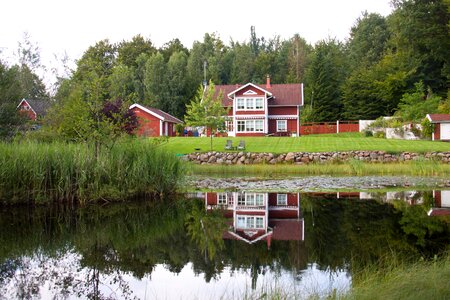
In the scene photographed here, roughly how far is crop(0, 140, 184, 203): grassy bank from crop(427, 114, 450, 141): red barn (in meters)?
28.9

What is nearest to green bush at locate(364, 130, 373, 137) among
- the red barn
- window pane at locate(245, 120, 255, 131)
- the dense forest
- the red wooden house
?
the dense forest

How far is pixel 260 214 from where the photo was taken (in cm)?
1094

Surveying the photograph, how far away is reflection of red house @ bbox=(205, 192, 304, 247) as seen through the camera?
8.70 metres

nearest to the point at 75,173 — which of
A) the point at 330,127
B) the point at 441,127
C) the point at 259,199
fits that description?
the point at 259,199

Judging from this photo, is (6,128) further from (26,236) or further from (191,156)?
(26,236)

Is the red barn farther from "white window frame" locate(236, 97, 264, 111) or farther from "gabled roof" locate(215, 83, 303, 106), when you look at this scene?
"white window frame" locate(236, 97, 264, 111)

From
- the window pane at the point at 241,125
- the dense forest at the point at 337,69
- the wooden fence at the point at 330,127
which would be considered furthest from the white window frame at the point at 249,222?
the wooden fence at the point at 330,127

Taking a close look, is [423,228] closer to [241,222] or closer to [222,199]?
[241,222]

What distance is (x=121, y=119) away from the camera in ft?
48.9

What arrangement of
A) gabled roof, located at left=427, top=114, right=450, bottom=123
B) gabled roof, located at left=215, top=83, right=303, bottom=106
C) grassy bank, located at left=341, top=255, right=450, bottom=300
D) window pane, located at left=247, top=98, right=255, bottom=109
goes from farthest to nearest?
gabled roof, located at left=215, top=83, right=303, bottom=106 → window pane, located at left=247, top=98, right=255, bottom=109 → gabled roof, located at left=427, top=114, right=450, bottom=123 → grassy bank, located at left=341, top=255, right=450, bottom=300

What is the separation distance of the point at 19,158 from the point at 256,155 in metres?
19.4

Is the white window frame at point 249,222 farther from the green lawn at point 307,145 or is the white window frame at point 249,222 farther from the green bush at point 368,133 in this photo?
the green bush at point 368,133

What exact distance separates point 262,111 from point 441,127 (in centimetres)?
1674

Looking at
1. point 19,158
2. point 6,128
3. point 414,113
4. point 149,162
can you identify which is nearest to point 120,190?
point 149,162
